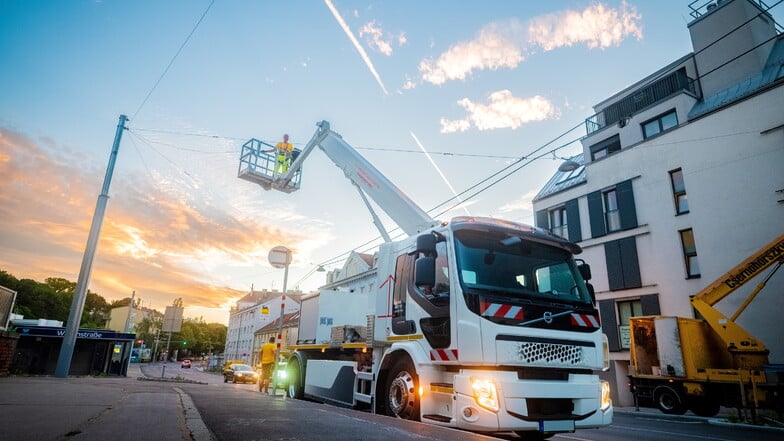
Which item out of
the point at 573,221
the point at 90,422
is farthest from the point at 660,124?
the point at 90,422

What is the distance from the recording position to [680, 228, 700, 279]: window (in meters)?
18.3

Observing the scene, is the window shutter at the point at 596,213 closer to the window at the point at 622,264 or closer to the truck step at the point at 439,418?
the window at the point at 622,264

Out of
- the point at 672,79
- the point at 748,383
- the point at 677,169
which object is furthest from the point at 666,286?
the point at 672,79

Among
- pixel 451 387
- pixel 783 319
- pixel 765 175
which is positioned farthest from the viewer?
pixel 765 175

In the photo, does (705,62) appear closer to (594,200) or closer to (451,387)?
(594,200)

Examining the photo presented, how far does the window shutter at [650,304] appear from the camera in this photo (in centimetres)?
1896

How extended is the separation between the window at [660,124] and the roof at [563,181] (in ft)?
11.5

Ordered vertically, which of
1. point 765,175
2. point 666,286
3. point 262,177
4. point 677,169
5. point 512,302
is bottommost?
point 512,302

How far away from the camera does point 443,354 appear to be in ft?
19.5

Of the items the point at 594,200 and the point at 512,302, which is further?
the point at 594,200

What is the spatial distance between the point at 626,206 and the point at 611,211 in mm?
1011

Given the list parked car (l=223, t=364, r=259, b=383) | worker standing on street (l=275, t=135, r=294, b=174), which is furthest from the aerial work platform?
parked car (l=223, t=364, r=259, b=383)

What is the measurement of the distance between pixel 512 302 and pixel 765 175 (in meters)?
17.0

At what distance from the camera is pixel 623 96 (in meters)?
23.8
